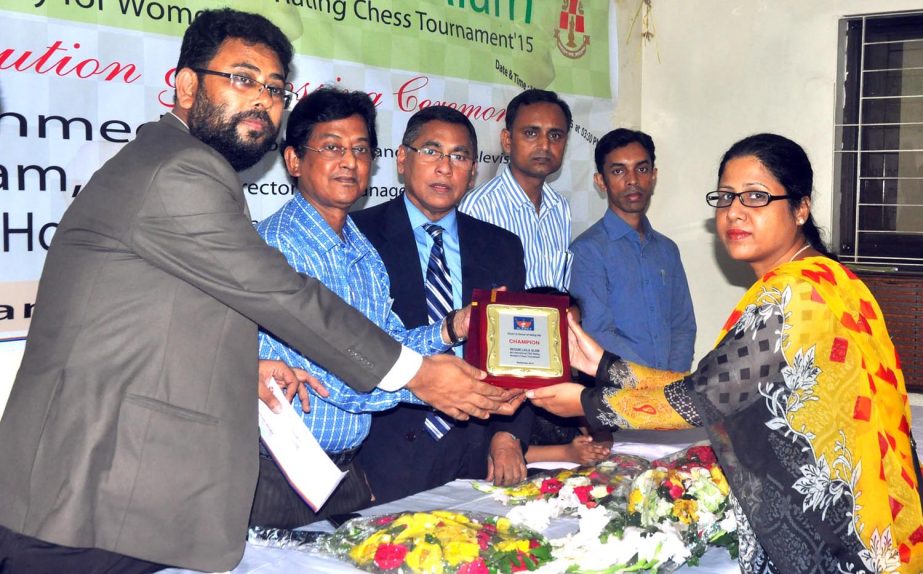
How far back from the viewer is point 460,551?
1.99 metres

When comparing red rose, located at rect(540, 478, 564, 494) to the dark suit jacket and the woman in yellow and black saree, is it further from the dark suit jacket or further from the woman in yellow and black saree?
the dark suit jacket

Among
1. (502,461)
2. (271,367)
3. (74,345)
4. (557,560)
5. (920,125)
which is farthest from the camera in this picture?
(920,125)

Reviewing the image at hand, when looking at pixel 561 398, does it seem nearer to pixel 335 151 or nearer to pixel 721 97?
pixel 335 151

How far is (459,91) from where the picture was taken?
5066mm

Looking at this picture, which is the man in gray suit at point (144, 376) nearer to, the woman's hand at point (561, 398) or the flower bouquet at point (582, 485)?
the flower bouquet at point (582, 485)

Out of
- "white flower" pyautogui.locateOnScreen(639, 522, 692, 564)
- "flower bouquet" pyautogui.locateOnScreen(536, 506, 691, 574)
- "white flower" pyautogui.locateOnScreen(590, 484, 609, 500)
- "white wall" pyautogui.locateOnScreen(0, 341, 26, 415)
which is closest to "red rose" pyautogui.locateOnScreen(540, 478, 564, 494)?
"white flower" pyautogui.locateOnScreen(590, 484, 609, 500)

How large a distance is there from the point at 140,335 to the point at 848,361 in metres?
1.60

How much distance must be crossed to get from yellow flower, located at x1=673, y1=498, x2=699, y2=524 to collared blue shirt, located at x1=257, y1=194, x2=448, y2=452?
0.85 m

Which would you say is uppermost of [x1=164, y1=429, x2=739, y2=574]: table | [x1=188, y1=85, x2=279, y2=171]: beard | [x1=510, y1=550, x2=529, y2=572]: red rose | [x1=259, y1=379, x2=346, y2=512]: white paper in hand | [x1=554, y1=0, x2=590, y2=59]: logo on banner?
[x1=554, y1=0, x2=590, y2=59]: logo on banner

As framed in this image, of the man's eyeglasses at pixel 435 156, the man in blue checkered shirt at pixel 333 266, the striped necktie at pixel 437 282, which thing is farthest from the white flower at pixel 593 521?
the man's eyeglasses at pixel 435 156

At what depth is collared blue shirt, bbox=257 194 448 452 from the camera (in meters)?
2.64

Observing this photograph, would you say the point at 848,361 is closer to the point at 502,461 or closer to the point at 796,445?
the point at 796,445

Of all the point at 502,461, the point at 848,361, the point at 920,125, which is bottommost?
the point at 502,461

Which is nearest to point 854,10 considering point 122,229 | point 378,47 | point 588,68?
point 588,68
